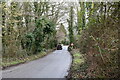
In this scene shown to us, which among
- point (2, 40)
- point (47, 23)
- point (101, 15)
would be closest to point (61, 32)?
point (47, 23)

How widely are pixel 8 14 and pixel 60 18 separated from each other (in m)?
13.0

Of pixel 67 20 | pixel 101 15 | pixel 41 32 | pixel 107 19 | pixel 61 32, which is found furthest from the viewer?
pixel 61 32

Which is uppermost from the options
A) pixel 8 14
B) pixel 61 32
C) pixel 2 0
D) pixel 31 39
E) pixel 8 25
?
pixel 2 0

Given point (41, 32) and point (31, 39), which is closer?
point (31, 39)

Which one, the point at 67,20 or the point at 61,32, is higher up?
the point at 67,20

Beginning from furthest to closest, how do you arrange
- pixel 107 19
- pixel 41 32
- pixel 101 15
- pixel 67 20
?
pixel 67 20 < pixel 41 32 < pixel 101 15 < pixel 107 19

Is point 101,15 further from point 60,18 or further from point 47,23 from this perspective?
point 60,18

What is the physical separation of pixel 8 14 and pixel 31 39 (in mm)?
3851

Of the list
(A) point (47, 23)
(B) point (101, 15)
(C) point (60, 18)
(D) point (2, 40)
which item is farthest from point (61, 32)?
(B) point (101, 15)

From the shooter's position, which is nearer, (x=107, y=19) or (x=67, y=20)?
(x=107, y=19)

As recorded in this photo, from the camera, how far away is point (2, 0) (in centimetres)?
814

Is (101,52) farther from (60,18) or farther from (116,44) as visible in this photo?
(60,18)

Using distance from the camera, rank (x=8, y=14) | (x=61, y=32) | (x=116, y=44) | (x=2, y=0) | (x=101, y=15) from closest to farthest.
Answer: (x=116, y=44) → (x=101, y=15) → (x=2, y=0) → (x=8, y=14) → (x=61, y=32)

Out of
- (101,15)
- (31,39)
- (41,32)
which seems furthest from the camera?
(41,32)
